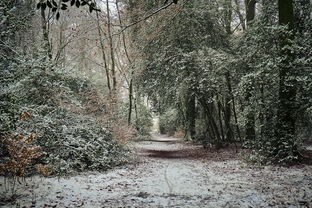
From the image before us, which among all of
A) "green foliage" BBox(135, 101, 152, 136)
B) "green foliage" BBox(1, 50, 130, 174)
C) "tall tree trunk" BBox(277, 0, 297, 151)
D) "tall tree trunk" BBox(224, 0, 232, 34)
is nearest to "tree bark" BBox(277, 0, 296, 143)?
"tall tree trunk" BBox(277, 0, 297, 151)

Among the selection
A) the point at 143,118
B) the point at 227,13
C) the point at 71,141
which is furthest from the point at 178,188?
the point at 143,118

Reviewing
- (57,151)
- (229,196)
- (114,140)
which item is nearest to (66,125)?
(57,151)

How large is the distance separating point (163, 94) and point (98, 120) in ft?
23.7

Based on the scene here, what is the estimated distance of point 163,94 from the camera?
22203 millimetres

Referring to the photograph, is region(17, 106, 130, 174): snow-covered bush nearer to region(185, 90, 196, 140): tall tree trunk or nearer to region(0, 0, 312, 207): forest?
region(0, 0, 312, 207): forest

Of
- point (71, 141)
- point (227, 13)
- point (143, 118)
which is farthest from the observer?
point (143, 118)

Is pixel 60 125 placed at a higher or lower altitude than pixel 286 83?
lower

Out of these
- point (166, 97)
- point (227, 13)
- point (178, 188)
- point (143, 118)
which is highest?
point (227, 13)

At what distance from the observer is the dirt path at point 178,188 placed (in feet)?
26.1

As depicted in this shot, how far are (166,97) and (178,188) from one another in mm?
13268

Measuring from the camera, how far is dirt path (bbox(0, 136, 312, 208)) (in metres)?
7.96

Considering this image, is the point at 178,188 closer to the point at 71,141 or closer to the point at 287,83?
the point at 71,141

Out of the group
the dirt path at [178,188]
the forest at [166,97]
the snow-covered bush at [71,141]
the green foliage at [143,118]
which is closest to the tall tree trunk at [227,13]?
the forest at [166,97]

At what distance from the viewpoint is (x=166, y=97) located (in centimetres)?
2275
